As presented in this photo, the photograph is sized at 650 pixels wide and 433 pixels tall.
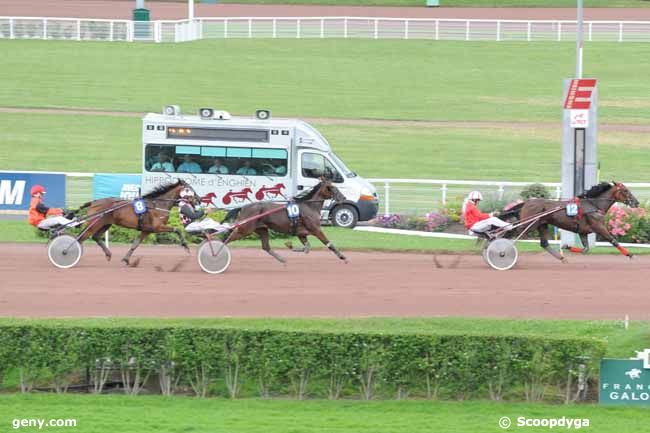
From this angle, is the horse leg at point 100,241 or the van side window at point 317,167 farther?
the van side window at point 317,167

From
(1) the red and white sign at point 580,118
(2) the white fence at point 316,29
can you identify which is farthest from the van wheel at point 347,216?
(2) the white fence at point 316,29

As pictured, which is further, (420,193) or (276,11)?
(276,11)

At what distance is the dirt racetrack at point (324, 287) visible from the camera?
1595 cm

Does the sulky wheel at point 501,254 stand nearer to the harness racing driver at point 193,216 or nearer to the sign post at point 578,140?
the sign post at point 578,140

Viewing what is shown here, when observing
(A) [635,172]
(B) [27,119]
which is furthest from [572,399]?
(B) [27,119]

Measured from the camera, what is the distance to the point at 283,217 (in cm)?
1842

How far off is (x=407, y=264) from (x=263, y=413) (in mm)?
7750

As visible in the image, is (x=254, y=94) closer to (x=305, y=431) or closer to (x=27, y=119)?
(x=27, y=119)

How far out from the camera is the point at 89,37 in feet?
156

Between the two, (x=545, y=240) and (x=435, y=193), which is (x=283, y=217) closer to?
(x=545, y=240)

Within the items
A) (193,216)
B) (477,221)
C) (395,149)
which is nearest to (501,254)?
(477,221)

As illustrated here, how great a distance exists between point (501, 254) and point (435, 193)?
8.29 metres

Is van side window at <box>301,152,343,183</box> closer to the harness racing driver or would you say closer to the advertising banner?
the harness racing driver

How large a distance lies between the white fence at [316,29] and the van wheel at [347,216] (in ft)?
80.6
